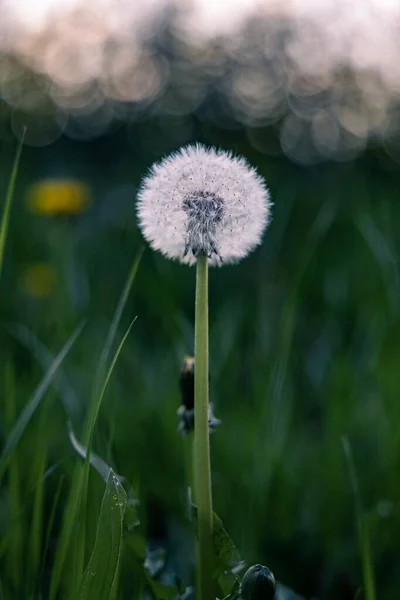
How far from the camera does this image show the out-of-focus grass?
127cm

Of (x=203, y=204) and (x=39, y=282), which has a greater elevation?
(x=39, y=282)

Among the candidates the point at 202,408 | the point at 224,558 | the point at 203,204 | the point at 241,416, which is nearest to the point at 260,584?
the point at 224,558

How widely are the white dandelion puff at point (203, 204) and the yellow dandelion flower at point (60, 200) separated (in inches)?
94.4

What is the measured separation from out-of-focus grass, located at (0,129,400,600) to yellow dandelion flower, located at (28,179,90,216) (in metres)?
0.08

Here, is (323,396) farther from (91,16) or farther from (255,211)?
(91,16)

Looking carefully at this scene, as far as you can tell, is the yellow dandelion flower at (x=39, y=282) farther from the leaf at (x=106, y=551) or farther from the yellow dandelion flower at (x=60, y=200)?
the leaf at (x=106, y=551)

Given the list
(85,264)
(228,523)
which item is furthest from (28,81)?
(228,523)

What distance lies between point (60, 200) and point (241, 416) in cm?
178

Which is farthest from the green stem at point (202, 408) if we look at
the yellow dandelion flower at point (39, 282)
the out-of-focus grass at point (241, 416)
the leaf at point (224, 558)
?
the yellow dandelion flower at point (39, 282)

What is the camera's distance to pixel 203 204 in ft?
2.97

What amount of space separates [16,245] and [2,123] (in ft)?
13.4

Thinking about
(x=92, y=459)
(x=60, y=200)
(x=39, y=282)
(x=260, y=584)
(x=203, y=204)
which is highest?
(x=60, y=200)

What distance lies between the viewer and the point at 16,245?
4.36 meters

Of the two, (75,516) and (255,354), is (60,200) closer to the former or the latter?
(255,354)
